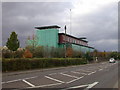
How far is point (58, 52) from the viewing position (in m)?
61.0

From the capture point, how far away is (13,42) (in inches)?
2405

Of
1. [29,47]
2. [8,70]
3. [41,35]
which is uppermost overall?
[41,35]

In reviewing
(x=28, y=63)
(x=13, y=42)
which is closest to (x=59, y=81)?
(x=28, y=63)

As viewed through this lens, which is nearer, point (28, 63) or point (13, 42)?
point (28, 63)

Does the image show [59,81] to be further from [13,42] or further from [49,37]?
[49,37]

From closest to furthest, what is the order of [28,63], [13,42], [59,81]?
[59,81] < [28,63] < [13,42]

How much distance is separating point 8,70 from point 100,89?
651 inches

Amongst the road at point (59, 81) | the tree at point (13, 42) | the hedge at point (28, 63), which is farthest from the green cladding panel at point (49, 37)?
the road at point (59, 81)

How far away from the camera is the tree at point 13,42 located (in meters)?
61.0

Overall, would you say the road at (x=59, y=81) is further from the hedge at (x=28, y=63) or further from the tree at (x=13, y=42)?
the tree at (x=13, y=42)

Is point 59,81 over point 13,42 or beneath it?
beneath

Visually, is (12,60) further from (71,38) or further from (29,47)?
(71,38)

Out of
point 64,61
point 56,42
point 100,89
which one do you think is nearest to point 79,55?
point 56,42

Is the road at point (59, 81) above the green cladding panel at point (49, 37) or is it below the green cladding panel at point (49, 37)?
below
